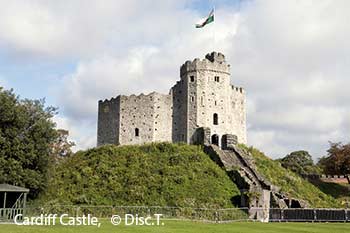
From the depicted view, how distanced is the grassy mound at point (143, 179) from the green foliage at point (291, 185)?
564 cm

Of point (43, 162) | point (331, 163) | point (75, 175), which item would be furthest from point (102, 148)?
point (331, 163)

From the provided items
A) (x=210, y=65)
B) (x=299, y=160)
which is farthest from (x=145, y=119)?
(x=299, y=160)

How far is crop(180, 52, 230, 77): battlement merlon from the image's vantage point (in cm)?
5900

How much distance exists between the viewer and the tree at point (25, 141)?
37.2 m

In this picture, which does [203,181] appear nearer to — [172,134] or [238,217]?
[238,217]

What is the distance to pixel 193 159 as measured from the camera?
167 ft

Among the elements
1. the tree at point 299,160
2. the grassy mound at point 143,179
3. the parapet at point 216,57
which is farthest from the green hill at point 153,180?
the tree at point 299,160

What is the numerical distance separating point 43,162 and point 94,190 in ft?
22.0

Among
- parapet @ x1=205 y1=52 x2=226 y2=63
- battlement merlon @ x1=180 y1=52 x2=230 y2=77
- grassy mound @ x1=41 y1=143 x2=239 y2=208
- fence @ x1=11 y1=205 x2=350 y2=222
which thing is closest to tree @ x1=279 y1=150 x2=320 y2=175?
parapet @ x1=205 y1=52 x2=226 y2=63

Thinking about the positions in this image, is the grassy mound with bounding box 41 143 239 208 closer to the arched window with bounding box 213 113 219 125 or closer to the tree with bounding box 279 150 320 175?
the arched window with bounding box 213 113 219 125

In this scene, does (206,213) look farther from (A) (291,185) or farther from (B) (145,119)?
(B) (145,119)

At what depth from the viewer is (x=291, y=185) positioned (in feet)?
170

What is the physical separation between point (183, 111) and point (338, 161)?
20.4 metres

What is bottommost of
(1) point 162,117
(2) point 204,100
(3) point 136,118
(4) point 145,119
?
(4) point 145,119
